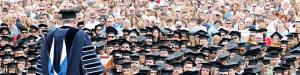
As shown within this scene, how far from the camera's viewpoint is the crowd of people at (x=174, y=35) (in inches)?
369

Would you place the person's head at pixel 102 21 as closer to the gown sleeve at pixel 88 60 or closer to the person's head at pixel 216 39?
the person's head at pixel 216 39

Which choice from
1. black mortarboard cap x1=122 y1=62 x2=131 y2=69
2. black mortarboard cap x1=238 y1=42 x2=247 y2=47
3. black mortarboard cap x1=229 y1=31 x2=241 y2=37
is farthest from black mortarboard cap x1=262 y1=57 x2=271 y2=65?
black mortarboard cap x1=122 y1=62 x2=131 y2=69

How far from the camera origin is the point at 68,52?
5.61 metres

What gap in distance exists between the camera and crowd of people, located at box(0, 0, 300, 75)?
938 cm

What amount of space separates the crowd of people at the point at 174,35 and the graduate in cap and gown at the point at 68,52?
96.9 inches

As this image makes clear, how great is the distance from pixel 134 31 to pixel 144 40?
49 centimetres

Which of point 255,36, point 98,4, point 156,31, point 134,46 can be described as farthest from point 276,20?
point 98,4

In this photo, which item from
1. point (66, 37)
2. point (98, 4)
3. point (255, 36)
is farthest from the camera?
point (98, 4)

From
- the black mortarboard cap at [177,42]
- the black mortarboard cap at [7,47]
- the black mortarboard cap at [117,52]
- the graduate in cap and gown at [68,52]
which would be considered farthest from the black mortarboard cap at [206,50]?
the graduate in cap and gown at [68,52]

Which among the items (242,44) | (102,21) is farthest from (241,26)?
(102,21)

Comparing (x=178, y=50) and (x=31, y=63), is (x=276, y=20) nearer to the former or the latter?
(x=178, y=50)

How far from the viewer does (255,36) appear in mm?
11148

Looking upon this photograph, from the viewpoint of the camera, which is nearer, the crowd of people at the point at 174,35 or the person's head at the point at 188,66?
the person's head at the point at 188,66

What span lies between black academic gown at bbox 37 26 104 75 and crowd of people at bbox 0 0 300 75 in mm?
2459
